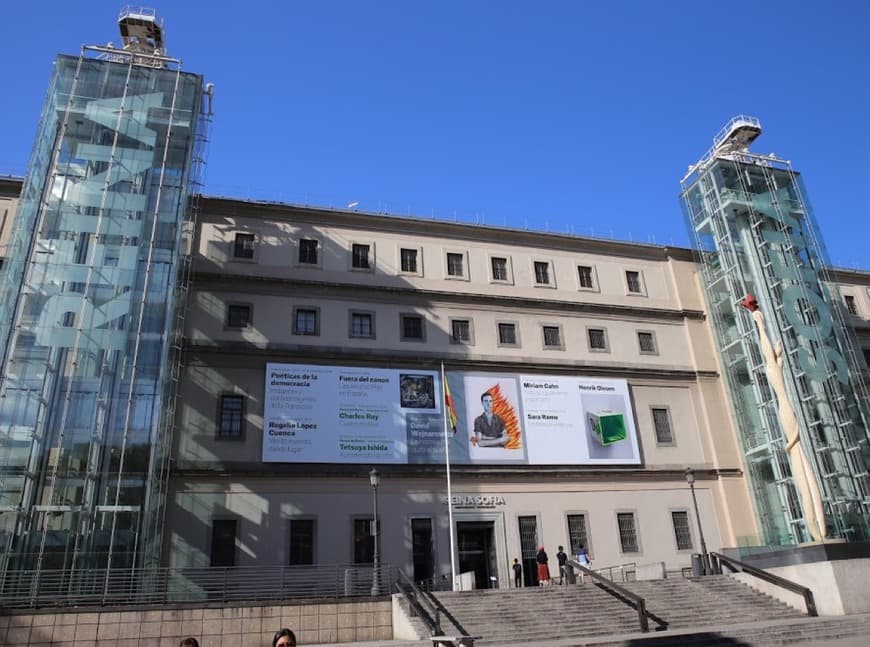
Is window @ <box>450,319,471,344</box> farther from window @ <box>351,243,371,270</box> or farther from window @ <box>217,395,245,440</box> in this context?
window @ <box>217,395,245,440</box>

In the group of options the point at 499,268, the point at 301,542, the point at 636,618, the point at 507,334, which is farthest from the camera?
the point at 499,268

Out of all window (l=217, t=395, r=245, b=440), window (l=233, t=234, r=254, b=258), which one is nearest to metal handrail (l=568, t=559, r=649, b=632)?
window (l=217, t=395, r=245, b=440)

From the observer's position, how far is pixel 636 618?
20000mm

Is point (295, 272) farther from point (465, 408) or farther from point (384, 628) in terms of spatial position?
point (384, 628)

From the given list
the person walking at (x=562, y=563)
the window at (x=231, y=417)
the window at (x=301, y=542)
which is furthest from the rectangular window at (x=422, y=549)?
the window at (x=231, y=417)

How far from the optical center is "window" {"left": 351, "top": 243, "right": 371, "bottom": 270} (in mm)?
31188

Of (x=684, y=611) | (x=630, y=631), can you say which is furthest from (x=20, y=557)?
(x=684, y=611)

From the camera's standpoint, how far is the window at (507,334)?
3153 cm

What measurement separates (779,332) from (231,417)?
977 inches

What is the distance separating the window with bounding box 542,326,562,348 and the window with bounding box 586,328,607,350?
151 cm

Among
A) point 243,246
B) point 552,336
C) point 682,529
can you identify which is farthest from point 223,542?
point 682,529

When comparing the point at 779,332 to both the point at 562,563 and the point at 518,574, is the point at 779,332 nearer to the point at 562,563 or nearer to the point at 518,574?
the point at 562,563

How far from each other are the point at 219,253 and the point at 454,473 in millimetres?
13462

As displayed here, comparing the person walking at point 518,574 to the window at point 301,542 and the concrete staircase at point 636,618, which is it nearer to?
the concrete staircase at point 636,618
